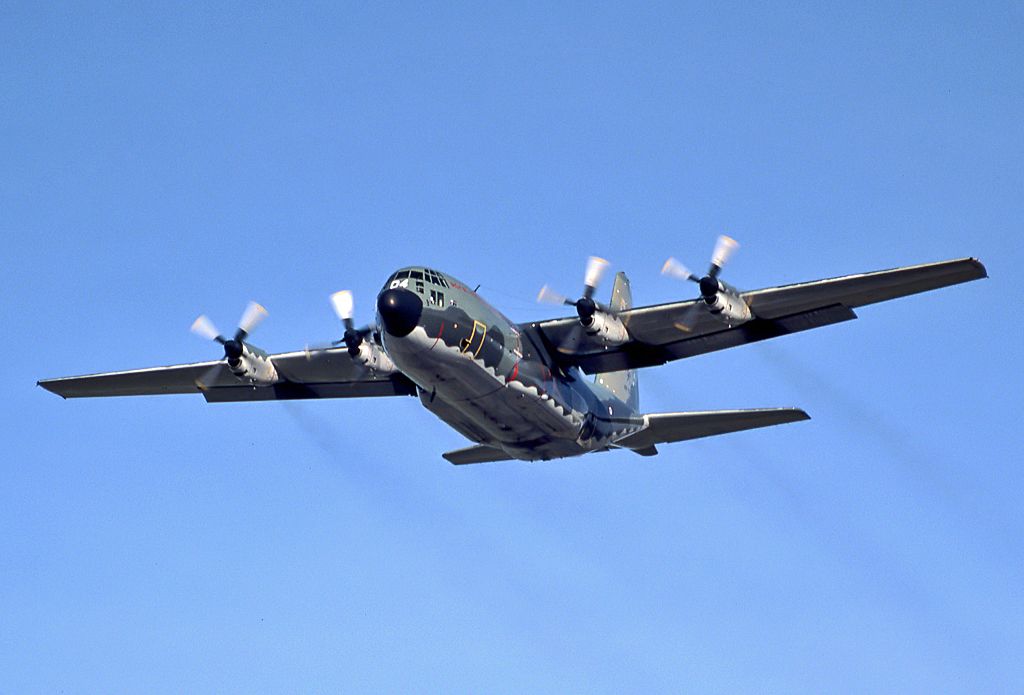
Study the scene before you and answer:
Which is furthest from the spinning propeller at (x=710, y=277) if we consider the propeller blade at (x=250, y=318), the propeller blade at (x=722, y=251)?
the propeller blade at (x=250, y=318)

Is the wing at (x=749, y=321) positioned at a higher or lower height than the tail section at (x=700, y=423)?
higher

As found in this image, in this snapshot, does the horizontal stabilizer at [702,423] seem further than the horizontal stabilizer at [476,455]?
No

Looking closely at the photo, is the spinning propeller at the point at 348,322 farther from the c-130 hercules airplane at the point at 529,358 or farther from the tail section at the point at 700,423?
the tail section at the point at 700,423

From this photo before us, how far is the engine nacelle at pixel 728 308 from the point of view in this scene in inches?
1144

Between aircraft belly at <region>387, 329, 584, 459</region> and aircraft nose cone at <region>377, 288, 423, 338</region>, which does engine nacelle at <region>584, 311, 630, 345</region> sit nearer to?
aircraft belly at <region>387, 329, 584, 459</region>

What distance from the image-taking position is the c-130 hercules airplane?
28.2 meters

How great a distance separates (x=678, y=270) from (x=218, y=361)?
40.1 ft

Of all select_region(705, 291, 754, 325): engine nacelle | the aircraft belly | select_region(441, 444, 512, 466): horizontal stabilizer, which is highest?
select_region(705, 291, 754, 325): engine nacelle

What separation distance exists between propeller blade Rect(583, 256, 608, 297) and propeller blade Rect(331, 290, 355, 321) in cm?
582

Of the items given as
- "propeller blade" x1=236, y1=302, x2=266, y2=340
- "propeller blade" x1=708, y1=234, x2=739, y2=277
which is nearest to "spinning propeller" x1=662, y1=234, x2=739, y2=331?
"propeller blade" x1=708, y1=234, x2=739, y2=277

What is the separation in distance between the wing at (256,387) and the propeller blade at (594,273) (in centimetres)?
555

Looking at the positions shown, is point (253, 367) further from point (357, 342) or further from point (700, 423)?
point (700, 423)

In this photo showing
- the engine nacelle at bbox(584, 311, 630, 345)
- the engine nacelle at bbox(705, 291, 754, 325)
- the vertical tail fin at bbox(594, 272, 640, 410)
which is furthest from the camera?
the vertical tail fin at bbox(594, 272, 640, 410)

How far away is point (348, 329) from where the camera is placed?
106ft
